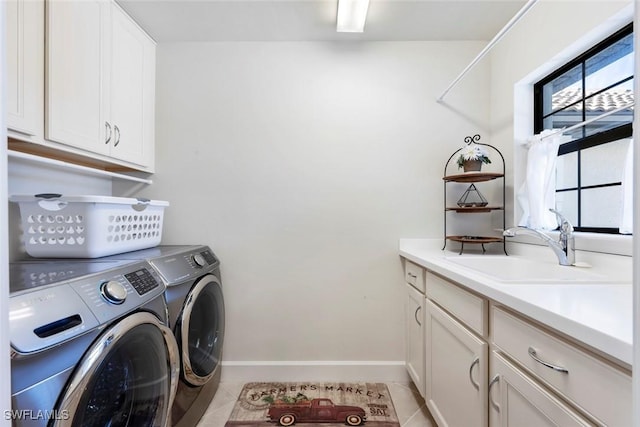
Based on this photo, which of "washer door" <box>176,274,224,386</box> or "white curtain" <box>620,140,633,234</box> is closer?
"white curtain" <box>620,140,633,234</box>

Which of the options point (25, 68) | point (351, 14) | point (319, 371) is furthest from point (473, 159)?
point (25, 68)

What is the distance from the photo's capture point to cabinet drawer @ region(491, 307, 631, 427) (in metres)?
0.58

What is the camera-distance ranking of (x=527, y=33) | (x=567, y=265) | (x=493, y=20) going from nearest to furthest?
(x=567, y=265), (x=527, y=33), (x=493, y=20)

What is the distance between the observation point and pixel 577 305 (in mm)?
768

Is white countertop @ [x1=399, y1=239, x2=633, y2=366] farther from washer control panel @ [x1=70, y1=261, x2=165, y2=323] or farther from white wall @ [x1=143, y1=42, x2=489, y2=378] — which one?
washer control panel @ [x1=70, y1=261, x2=165, y2=323]

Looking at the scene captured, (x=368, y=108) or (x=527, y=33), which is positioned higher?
(x=527, y=33)

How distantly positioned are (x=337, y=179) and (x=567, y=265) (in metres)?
1.36

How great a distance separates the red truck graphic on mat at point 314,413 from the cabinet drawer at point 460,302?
83 centimetres

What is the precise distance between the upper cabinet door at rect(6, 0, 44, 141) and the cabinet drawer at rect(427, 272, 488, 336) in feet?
6.31

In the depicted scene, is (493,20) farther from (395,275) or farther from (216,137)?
(216,137)

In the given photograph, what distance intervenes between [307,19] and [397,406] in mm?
2501

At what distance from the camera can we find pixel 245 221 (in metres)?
2.04

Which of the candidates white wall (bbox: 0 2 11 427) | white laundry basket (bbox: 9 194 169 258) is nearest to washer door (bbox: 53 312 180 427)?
white wall (bbox: 0 2 11 427)

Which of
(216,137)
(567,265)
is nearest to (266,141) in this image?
(216,137)
